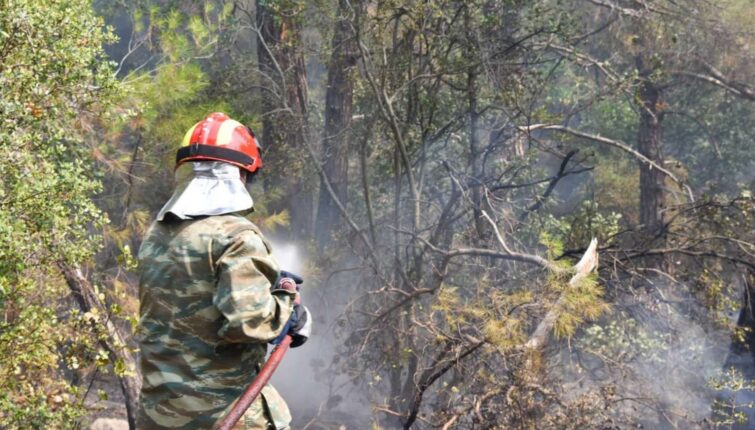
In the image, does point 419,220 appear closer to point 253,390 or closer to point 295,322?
point 295,322

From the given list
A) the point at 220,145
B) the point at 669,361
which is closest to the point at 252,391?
the point at 220,145

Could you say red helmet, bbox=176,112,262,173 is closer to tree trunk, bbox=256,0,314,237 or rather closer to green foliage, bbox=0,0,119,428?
green foliage, bbox=0,0,119,428

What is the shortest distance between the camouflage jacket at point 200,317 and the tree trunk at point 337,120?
5.28 metres

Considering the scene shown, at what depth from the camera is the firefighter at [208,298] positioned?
8.58 ft

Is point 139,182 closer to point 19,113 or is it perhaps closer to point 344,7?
point 344,7

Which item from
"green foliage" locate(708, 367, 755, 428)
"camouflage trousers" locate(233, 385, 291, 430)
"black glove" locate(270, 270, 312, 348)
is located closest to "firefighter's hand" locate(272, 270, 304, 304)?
"black glove" locate(270, 270, 312, 348)

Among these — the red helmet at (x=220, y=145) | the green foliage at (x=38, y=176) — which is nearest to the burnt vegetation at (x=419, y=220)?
the green foliage at (x=38, y=176)

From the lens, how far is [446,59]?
799 cm

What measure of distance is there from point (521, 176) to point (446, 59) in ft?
9.09

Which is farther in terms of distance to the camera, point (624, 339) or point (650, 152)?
point (650, 152)

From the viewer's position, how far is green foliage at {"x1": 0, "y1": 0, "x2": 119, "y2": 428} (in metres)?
3.88

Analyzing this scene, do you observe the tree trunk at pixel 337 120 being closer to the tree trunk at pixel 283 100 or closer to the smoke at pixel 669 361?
the tree trunk at pixel 283 100

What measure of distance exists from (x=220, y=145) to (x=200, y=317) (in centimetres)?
63

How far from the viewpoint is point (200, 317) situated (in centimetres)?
270
